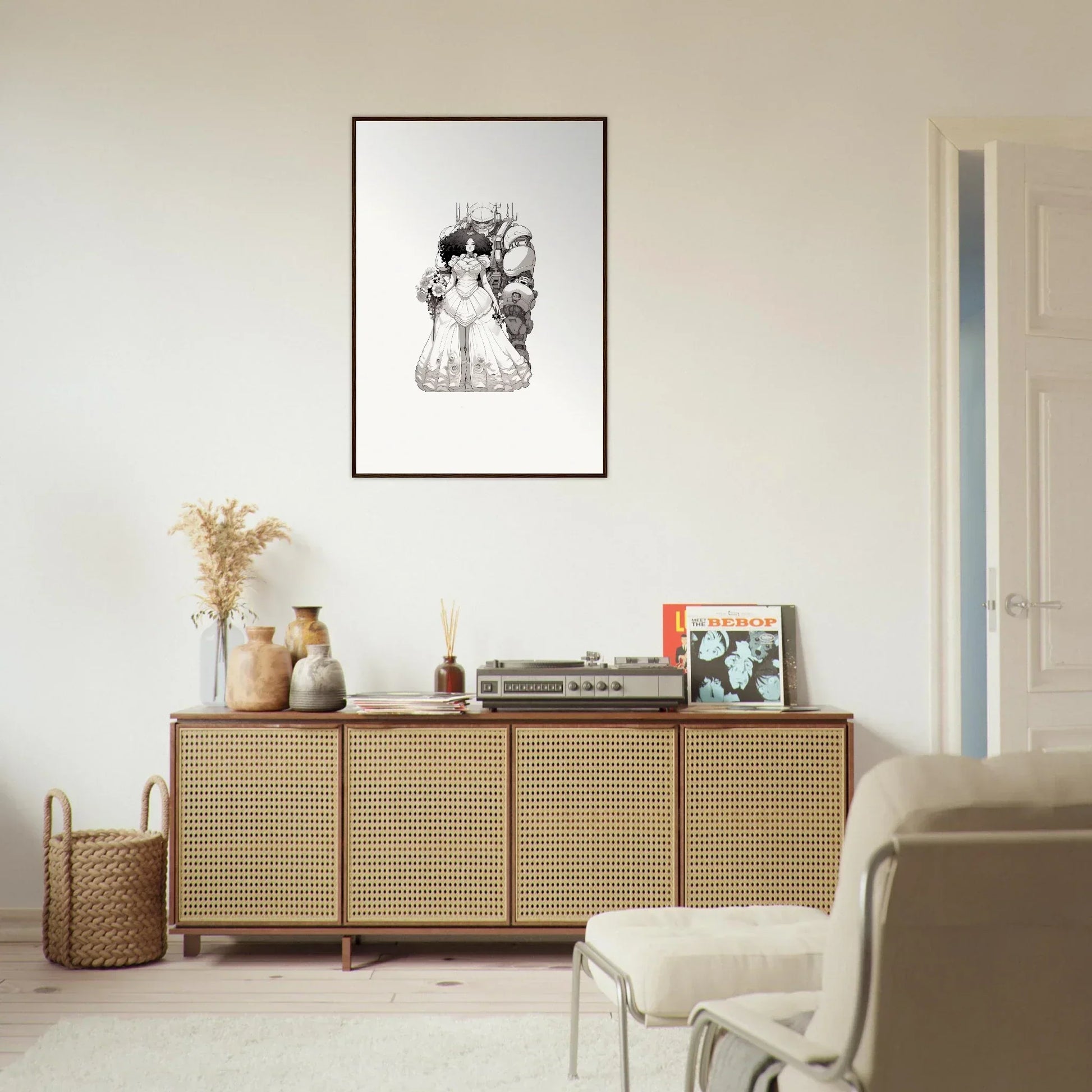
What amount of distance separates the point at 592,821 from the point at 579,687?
392 mm

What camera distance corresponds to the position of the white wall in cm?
382

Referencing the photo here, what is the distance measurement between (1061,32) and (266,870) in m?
3.76

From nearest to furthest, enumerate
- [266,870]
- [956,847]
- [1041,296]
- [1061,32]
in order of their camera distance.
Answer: [956,847] → [266,870] → [1041,296] → [1061,32]

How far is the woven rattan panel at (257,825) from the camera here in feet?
11.1

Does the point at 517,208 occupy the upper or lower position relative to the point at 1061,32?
lower

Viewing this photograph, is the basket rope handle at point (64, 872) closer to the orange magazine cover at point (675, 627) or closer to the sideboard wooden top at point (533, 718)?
the sideboard wooden top at point (533, 718)

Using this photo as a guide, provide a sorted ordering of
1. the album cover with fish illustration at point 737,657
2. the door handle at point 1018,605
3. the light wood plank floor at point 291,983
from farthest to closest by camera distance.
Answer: the album cover with fish illustration at point 737,657, the door handle at point 1018,605, the light wood plank floor at point 291,983

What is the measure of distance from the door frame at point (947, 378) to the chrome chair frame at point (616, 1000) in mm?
1711

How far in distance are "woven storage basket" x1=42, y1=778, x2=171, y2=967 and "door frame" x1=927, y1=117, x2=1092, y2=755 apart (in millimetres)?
2499

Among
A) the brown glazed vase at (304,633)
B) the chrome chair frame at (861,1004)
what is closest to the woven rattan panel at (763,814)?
the brown glazed vase at (304,633)

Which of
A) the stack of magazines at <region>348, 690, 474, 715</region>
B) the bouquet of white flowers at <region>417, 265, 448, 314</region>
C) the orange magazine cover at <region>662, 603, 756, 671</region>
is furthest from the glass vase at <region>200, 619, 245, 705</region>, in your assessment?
the orange magazine cover at <region>662, 603, 756, 671</region>

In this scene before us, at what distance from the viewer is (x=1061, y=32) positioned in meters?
3.90

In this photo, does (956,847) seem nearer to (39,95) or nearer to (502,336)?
(502,336)

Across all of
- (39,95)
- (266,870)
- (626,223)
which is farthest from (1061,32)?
(266,870)
